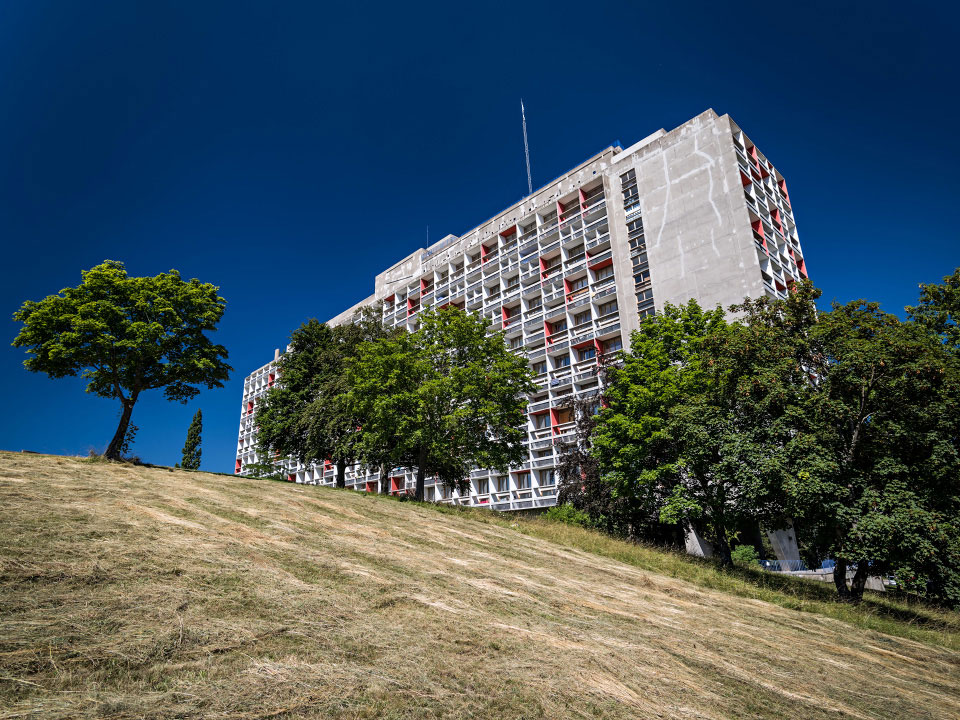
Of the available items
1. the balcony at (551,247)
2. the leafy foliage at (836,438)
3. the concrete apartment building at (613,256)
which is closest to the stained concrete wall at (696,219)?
the concrete apartment building at (613,256)

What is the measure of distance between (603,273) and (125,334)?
40149 mm

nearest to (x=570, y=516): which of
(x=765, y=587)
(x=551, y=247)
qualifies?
(x=765, y=587)

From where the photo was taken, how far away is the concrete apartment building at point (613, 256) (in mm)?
42562

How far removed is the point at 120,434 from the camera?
24344 millimetres

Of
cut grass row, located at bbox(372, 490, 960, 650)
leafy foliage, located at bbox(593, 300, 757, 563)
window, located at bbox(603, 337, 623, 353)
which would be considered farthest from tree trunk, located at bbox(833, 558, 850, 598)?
window, located at bbox(603, 337, 623, 353)

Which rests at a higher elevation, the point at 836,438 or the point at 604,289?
the point at 604,289

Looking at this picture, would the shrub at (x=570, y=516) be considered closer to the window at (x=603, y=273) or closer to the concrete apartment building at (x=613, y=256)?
the concrete apartment building at (x=613, y=256)

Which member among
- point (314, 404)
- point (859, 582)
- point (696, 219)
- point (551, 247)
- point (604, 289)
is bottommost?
point (859, 582)

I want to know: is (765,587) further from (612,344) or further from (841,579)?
(612,344)

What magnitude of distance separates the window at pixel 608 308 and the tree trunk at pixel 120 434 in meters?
38.4

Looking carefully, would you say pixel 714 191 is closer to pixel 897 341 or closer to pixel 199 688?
pixel 897 341

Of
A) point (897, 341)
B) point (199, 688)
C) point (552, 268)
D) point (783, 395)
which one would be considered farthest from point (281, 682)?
point (552, 268)

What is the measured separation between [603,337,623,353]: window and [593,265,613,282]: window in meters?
6.57

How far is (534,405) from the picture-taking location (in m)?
50.6
